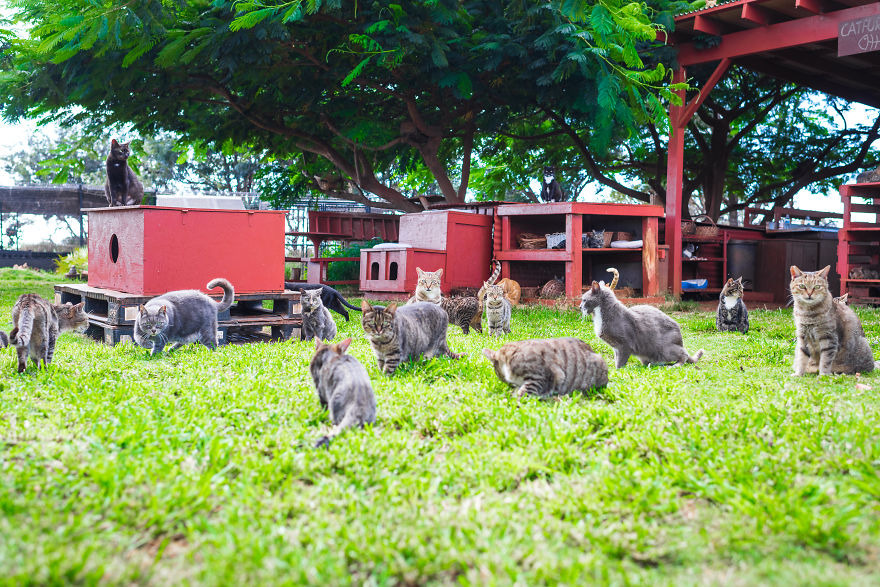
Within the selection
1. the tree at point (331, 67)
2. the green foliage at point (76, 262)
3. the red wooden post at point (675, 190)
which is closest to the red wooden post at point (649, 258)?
the red wooden post at point (675, 190)

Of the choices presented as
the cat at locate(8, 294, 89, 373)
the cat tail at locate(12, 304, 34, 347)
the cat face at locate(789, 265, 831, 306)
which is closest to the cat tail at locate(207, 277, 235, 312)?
the cat at locate(8, 294, 89, 373)

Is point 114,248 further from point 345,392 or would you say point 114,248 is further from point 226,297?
point 345,392

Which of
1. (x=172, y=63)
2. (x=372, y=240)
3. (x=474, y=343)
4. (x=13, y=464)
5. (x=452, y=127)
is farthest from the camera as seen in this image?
(x=372, y=240)

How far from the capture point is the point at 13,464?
2902 millimetres

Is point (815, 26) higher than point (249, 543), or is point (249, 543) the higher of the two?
point (815, 26)

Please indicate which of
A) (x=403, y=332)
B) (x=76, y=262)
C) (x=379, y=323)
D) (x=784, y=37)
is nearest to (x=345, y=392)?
(x=379, y=323)

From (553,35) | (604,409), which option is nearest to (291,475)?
(604,409)

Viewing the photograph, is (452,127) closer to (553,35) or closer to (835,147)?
(553,35)

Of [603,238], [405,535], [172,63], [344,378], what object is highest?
[172,63]

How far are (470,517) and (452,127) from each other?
555 inches

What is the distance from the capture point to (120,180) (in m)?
8.61

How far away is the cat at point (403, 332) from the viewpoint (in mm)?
5176

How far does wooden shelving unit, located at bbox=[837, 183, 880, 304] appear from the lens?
1176 centimetres

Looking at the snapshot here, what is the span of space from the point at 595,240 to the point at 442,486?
10.0 m
